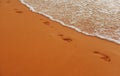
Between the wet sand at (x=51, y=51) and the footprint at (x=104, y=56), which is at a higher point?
the footprint at (x=104, y=56)

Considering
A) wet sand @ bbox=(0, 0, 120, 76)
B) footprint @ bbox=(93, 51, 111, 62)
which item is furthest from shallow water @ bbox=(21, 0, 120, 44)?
footprint @ bbox=(93, 51, 111, 62)

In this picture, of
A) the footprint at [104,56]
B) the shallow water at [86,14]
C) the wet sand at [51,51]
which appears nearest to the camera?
the wet sand at [51,51]

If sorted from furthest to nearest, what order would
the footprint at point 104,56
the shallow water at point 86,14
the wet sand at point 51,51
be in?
the shallow water at point 86,14
the footprint at point 104,56
the wet sand at point 51,51

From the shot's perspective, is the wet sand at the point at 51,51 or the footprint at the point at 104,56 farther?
the footprint at the point at 104,56

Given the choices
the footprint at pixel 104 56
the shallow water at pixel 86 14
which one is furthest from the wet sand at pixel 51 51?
the shallow water at pixel 86 14

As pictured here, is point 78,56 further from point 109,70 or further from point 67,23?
point 67,23

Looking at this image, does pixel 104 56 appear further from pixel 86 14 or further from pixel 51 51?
pixel 86 14

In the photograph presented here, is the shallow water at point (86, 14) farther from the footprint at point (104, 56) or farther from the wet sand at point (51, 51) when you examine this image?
the footprint at point (104, 56)
